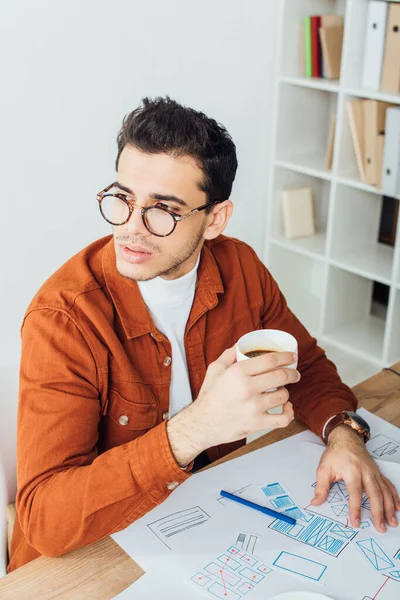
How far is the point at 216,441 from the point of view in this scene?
1192 mm

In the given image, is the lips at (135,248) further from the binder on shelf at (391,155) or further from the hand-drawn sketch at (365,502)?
the binder on shelf at (391,155)

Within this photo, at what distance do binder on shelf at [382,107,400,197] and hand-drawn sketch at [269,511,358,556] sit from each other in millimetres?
2137

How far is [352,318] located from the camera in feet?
12.4

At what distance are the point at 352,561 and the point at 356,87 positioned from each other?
2494 mm

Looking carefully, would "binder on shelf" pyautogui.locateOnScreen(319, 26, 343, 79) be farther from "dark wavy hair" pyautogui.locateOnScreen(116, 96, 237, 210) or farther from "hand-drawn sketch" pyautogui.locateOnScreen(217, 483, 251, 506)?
"hand-drawn sketch" pyautogui.locateOnScreen(217, 483, 251, 506)

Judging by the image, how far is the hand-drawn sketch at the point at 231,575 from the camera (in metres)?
1.09

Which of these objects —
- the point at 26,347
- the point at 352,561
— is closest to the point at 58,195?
the point at 26,347

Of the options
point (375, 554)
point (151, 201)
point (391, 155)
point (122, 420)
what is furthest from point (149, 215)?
point (391, 155)

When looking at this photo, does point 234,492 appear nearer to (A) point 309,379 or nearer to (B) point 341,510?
(B) point 341,510

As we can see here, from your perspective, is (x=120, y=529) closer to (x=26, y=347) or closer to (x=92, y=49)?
(x=26, y=347)

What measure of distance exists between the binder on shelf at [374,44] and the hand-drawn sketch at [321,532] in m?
2.36

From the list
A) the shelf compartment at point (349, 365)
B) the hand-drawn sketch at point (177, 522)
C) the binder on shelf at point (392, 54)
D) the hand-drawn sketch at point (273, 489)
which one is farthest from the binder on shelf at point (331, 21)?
the hand-drawn sketch at point (177, 522)

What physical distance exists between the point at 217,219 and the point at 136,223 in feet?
0.93

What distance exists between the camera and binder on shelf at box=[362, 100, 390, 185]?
3.15 metres
